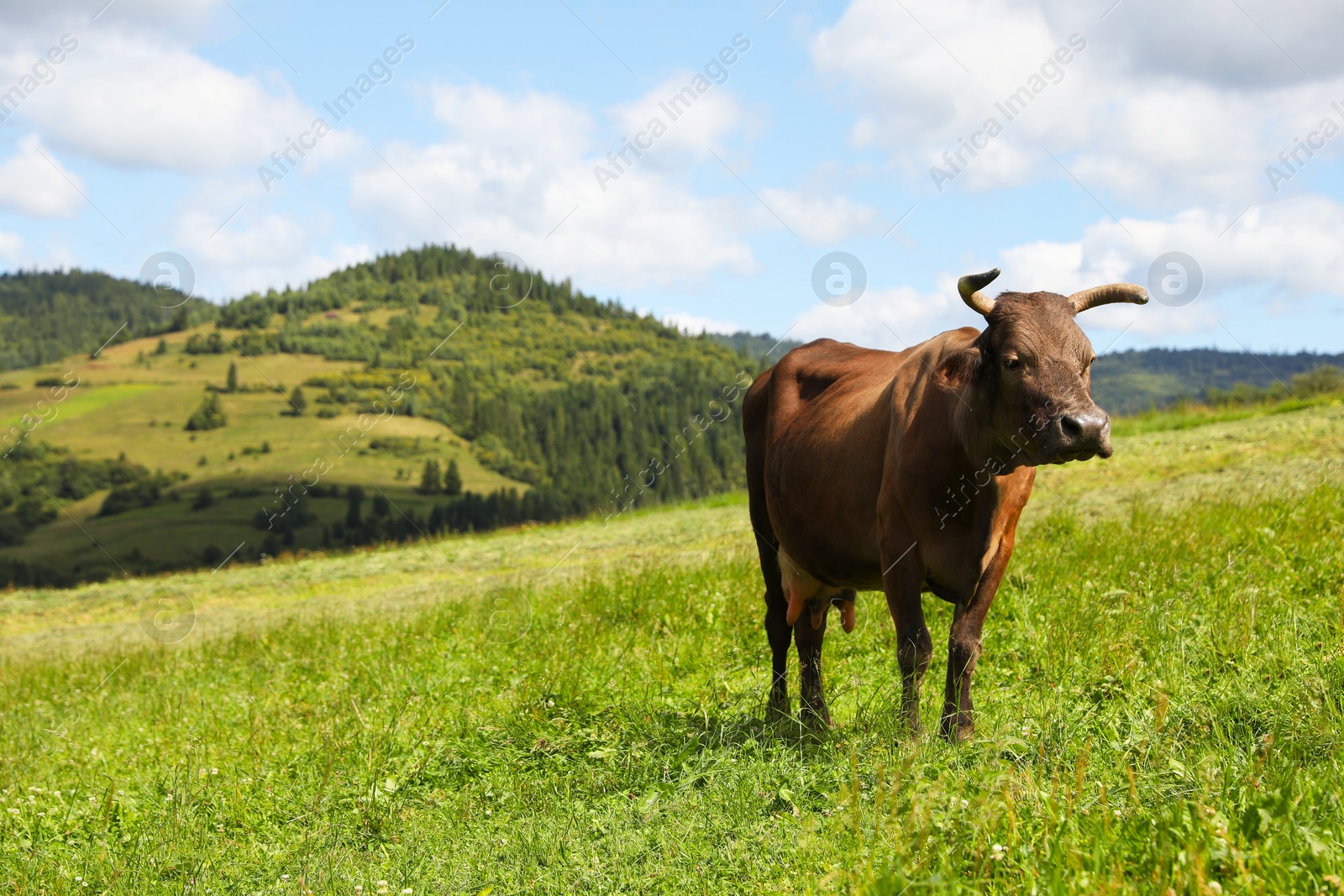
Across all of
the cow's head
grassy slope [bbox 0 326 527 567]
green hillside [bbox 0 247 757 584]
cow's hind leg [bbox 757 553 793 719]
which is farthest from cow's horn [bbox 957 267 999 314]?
grassy slope [bbox 0 326 527 567]

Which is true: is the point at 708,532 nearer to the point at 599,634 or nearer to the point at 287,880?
the point at 599,634

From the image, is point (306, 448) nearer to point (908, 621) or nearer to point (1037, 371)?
point (908, 621)

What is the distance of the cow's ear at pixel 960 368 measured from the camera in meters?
5.09

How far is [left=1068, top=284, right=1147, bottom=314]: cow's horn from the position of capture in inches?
201

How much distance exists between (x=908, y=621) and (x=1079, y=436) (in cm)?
146

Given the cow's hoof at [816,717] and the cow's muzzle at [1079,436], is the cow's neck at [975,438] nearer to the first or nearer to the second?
the cow's muzzle at [1079,436]

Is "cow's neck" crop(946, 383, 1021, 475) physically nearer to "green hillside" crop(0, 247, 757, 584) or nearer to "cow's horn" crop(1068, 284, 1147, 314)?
"cow's horn" crop(1068, 284, 1147, 314)

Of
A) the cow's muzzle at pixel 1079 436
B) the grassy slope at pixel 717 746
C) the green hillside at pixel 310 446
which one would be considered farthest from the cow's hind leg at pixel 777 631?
the green hillside at pixel 310 446

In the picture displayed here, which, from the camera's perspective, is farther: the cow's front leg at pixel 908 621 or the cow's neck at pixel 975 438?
the cow's front leg at pixel 908 621

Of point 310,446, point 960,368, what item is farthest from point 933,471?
point 310,446

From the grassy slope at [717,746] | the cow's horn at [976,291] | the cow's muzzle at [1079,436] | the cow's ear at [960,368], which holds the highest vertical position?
the cow's horn at [976,291]

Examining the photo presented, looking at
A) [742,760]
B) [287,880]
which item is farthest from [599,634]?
[287,880]

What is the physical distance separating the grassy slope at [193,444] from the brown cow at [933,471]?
117 metres

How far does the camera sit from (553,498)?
5374 inches
